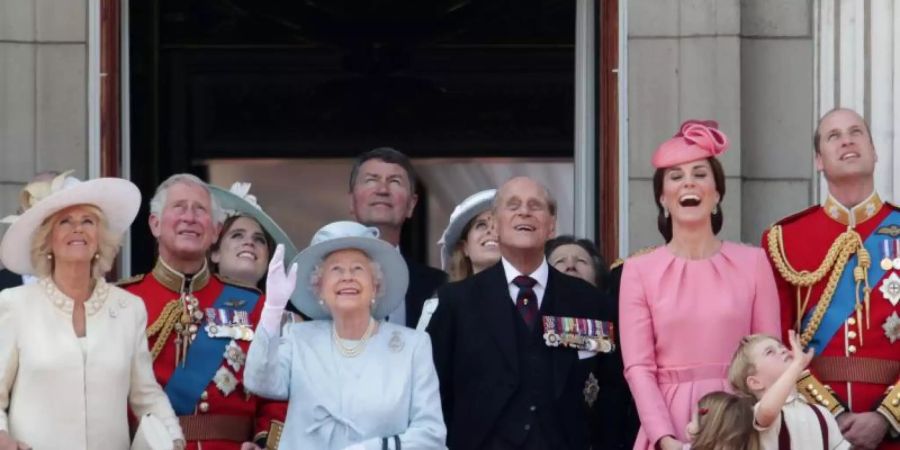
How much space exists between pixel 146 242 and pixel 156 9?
1.26m

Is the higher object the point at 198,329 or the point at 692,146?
the point at 692,146

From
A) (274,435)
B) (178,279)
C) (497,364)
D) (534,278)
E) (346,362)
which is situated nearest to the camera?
(346,362)

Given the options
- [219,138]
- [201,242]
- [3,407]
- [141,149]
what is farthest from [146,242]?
[3,407]

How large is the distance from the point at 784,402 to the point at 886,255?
1.05 m

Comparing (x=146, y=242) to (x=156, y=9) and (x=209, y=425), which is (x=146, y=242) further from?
(x=209, y=425)

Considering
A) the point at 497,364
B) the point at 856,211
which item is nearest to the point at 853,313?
the point at 856,211

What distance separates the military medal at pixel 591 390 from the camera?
30.9 feet

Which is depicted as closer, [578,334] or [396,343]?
[396,343]

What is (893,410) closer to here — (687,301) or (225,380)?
(687,301)

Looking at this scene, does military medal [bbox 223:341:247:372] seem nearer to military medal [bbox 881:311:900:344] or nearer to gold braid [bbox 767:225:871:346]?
gold braid [bbox 767:225:871:346]

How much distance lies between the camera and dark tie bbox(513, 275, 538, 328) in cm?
950

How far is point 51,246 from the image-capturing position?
912cm

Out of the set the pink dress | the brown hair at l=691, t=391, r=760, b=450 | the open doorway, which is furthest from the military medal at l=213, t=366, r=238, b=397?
the open doorway

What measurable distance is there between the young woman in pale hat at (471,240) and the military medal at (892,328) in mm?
1605
